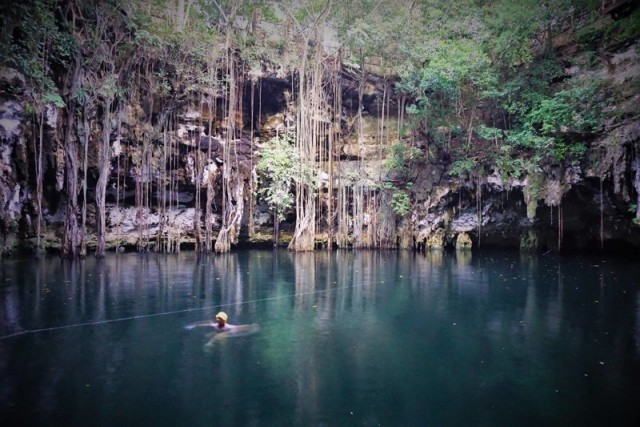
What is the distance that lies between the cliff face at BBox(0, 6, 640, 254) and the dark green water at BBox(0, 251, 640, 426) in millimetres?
5491

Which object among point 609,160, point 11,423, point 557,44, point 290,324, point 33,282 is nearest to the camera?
point 11,423

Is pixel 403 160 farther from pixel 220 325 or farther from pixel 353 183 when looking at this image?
pixel 220 325

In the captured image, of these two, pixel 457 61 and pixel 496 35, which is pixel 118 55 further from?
pixel 496 35

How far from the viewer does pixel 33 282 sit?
7.60 meters

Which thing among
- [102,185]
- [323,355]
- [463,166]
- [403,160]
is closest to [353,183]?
[403,160]

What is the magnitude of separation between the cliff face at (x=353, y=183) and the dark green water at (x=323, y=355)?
5.49 m

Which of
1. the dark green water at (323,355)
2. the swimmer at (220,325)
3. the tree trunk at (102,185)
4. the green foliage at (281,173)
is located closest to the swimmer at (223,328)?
the swimmer at (220,325)

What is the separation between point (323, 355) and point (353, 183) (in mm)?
13736

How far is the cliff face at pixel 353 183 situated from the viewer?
1112 centimetres

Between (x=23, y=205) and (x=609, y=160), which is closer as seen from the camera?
(x=609, y=160)

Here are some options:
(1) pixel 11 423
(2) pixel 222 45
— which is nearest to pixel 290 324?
(1) pixel 11 423

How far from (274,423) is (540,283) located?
280 inches

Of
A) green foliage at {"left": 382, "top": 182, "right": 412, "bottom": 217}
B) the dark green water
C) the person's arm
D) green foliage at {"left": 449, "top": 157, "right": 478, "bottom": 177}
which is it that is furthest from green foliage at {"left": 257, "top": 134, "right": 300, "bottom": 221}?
the person's arm

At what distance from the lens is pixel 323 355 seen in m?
3.79
